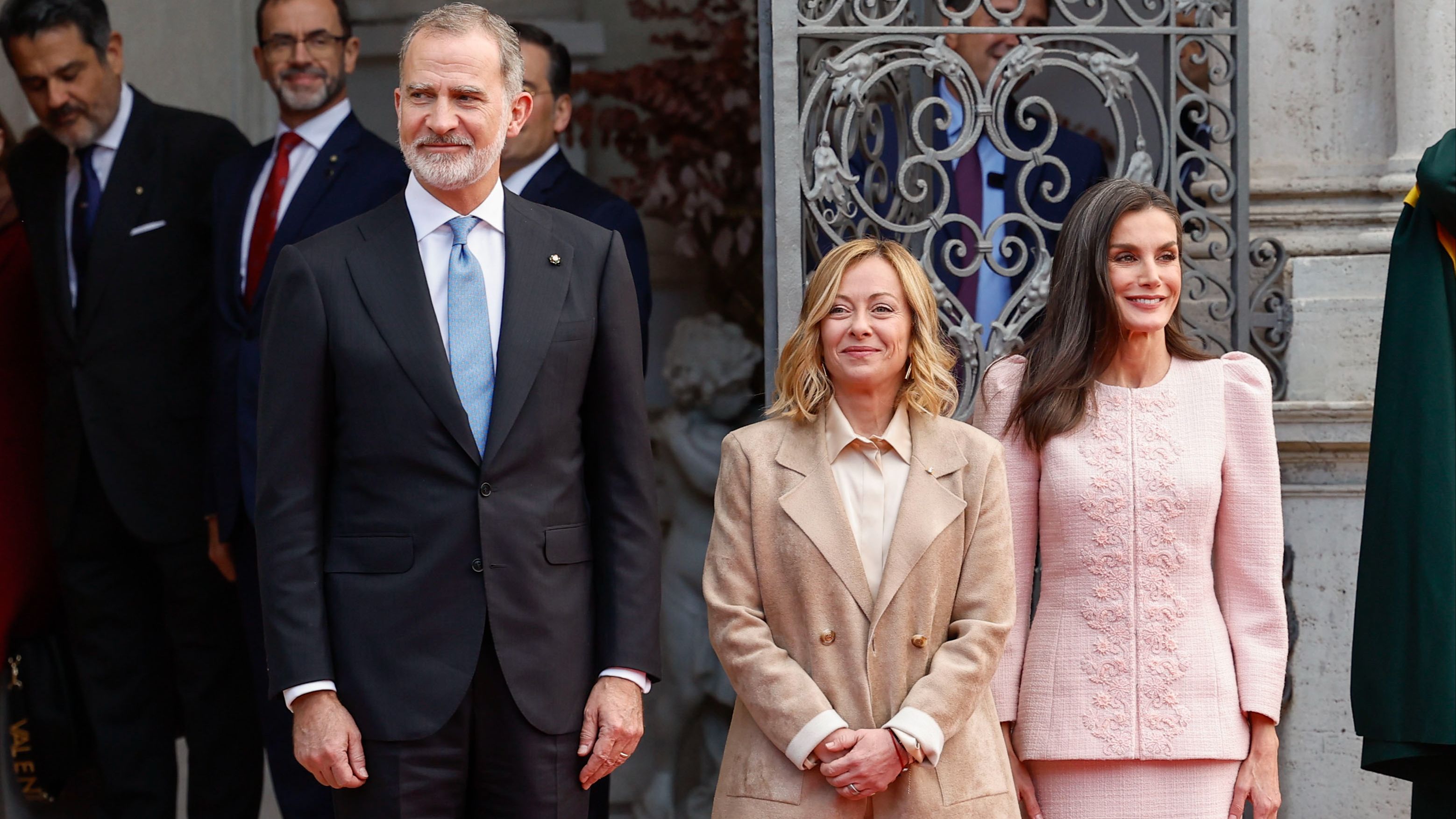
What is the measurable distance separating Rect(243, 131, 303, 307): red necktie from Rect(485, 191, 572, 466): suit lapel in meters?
1.68

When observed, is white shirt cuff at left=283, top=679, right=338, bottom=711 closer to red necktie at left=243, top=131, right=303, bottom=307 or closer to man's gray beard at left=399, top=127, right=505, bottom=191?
man's gray beard at left=399, top=127, right=505, bottom=191

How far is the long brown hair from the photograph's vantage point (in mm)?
2883

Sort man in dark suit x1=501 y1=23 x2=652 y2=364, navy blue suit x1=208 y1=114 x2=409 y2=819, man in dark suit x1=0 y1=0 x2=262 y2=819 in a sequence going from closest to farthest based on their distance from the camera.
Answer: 1. navy blue suit x1=208 y1=114 x2=409 y2=819
2. man in dark suit x1=0 y1=0 x2=262 y2=819
3. man in dark suit x1=501 y1=23 x2=652 y2=364

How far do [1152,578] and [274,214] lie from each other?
2.51 m

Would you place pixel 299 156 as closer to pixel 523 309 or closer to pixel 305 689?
pixel 523 309

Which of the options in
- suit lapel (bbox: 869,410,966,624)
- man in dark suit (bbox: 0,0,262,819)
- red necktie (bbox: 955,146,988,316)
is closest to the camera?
suit lapel (bbox: 869,410,966,624)

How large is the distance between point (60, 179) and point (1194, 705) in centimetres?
A: 341

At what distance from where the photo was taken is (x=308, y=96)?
4293 mm

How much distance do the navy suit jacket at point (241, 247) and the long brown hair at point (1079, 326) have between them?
6.42ft

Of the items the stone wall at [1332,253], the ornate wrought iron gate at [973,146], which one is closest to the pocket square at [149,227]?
the ornate wrought iron gate at [973,146]

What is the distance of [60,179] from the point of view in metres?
4.50

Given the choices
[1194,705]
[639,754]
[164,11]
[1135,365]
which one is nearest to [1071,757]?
[1194,705]

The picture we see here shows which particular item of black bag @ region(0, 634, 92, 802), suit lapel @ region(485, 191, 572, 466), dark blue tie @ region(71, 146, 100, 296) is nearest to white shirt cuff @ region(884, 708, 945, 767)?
suit lapel @ region(485, 191, 572, 466)

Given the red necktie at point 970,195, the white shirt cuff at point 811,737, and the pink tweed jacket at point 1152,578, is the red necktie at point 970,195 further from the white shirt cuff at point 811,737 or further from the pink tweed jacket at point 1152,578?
the white shirt cuff at point 811,737
